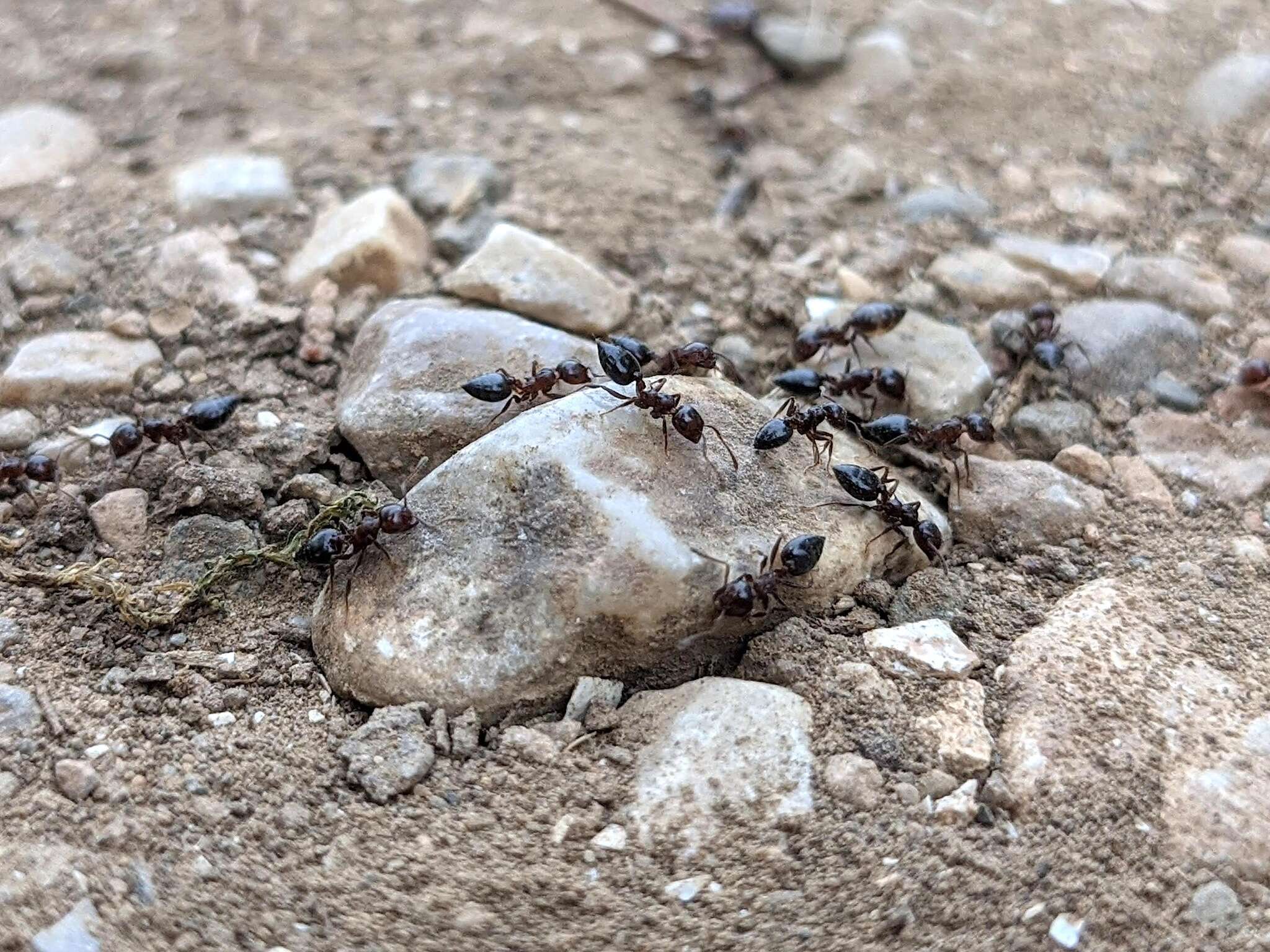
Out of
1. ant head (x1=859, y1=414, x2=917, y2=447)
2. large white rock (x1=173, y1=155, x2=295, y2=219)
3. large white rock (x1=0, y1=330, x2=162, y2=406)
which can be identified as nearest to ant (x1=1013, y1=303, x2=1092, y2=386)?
ant head (x1=859, y1=414, x2=917, y2=447)

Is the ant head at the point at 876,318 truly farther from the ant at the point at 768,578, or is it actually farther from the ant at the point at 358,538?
the ant at the point at 358,538

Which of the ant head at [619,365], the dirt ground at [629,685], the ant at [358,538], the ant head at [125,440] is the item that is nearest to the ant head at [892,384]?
the dirt ground at [629,685]

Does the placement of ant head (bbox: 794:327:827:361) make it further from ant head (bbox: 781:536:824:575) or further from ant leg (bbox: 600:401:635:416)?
ant head (bbox: 781:536:824:575)

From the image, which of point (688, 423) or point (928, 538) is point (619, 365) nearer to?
point (688, 423)

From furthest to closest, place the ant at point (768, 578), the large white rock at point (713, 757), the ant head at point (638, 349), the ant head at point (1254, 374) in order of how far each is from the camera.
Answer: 1. the ant head at point (1254, 374)
2. the ant head at point (638, 349)
3. the ant at point (768, 578)
4. the large white rock at point (713, 757)

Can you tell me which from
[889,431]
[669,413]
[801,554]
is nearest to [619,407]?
[669,413]

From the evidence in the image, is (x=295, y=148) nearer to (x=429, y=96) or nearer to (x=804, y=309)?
(x=429, y=96)
